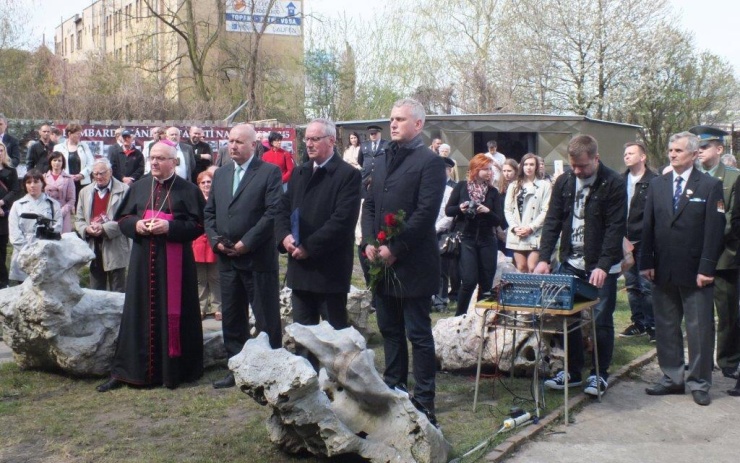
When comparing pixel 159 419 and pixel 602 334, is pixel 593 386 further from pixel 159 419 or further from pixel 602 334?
pixel 159 419

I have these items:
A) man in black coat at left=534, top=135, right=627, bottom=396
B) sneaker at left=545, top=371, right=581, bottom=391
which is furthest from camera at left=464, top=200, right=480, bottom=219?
sneaker at left=545, top=371, right=581, bottom=391

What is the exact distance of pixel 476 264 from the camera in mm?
9391

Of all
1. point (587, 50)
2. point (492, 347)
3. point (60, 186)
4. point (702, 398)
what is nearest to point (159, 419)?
point (492, 347)

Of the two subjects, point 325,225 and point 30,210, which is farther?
point 30,210

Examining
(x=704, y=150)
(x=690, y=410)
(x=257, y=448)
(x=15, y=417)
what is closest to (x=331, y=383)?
(x=257, y=448)

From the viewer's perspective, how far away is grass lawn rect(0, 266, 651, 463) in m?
5.44

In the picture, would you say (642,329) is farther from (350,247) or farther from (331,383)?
(331,383)

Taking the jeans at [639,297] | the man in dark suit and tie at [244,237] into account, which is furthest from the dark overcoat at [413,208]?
the jeans at [639,297]

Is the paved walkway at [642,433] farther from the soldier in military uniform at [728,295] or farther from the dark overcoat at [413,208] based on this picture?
the dark overcoat at [413,208]

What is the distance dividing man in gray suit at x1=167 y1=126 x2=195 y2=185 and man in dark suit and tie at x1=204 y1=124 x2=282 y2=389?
5781 millimetres

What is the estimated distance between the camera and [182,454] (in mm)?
5410

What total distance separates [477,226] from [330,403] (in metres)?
4.58

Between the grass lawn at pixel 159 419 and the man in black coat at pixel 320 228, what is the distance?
0.94m

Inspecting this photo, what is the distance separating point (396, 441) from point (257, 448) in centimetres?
103
